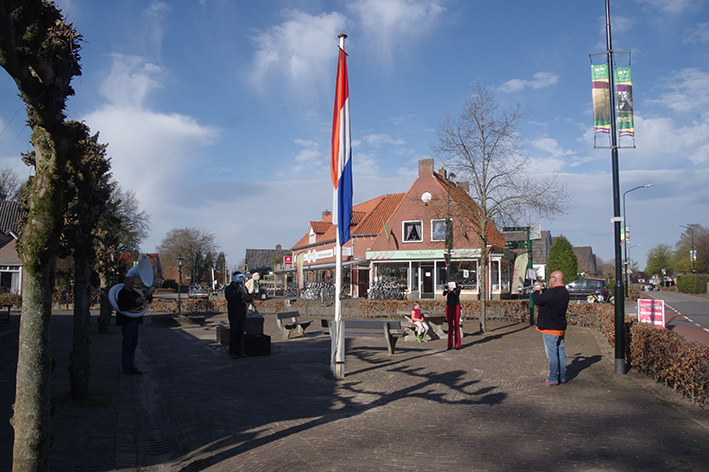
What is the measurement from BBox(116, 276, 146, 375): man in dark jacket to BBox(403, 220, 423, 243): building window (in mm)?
24931

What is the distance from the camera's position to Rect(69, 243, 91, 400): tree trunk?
639 centimetres

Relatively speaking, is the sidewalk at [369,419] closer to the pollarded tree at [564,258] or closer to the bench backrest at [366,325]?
the bench backrest at [366,325]

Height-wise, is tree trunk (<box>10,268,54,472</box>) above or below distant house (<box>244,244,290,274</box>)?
below

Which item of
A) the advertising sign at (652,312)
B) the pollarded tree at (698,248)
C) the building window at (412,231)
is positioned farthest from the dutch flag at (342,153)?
the pollarded tree at (698,248)

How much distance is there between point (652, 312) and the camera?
12.8 m

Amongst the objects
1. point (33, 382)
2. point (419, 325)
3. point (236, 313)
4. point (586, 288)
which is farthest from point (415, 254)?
point (33, 382)

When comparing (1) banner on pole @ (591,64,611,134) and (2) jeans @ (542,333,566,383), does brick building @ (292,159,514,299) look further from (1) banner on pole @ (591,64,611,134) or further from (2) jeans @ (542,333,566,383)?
(2) jeans @ (542,333,566,383)

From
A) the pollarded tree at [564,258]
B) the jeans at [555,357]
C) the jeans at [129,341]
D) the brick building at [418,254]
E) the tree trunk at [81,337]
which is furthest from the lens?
the pollarded tree at [564,258]

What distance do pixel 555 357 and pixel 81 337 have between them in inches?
266

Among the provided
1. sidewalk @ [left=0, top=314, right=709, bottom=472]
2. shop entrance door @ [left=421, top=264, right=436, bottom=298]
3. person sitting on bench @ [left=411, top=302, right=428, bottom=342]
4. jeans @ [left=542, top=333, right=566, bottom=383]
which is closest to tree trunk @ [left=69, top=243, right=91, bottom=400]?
sidewalk @ [left=0, top=314, right=709, bottom=472]

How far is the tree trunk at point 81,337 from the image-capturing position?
6.39 m

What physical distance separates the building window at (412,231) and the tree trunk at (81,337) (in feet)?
86.6

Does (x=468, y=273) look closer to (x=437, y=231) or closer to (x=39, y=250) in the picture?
(x=437, y=231)

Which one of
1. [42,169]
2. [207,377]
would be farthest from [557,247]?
[42,169]
